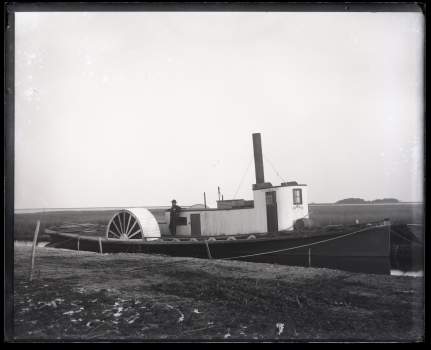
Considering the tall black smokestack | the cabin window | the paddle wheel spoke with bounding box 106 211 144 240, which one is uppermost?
the tall black smokestack

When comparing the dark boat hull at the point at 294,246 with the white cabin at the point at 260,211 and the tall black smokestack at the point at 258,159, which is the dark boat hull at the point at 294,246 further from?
the tall black smokestack at the point at 258,159

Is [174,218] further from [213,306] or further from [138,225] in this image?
[213,306]

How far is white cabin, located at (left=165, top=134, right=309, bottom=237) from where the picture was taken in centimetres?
1171

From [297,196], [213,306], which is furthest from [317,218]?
[213,306]

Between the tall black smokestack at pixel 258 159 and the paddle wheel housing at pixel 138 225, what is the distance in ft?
14.0

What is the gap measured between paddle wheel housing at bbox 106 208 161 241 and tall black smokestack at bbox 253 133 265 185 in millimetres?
4275

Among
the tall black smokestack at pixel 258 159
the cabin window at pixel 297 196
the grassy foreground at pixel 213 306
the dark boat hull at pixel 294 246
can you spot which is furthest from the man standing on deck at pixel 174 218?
the grassy foreground at pixel 213 306

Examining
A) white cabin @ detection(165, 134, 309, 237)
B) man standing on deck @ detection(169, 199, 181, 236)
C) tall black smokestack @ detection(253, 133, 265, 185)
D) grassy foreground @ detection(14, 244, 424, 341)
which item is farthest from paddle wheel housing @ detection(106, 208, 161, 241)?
grassy foreground @ detection(14, 244, 424, 341)

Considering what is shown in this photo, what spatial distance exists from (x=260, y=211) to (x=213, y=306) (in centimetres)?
568

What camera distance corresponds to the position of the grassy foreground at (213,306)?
6008mm

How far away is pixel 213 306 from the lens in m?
6.60

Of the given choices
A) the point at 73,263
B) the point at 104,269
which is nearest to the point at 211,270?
the point at 104,269

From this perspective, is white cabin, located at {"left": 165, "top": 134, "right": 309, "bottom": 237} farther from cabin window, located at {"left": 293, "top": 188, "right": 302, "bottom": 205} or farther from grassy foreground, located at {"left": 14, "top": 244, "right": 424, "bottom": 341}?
grassy foreground, located at {"left": 14, "top": 244, "right": 424, "bottom": 341}
